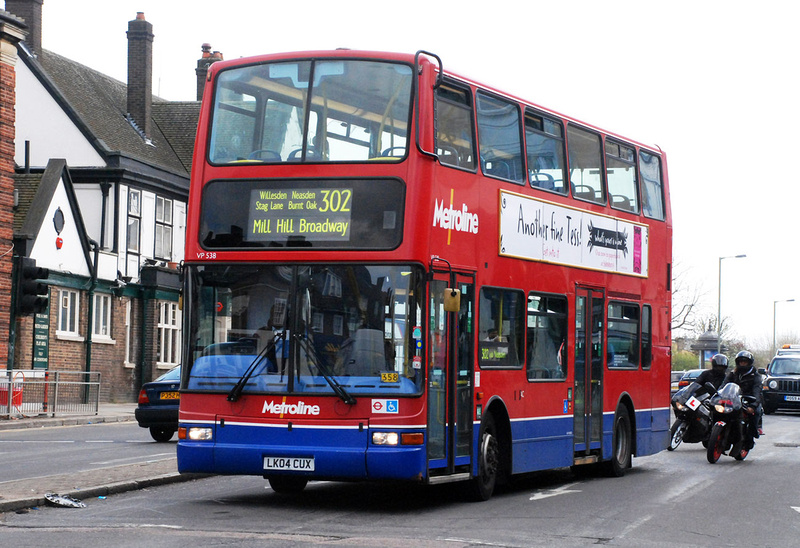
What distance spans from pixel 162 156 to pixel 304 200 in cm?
3632

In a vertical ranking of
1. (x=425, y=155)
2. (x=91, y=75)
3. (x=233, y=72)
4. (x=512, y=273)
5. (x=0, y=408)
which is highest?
(x=91, y=75)

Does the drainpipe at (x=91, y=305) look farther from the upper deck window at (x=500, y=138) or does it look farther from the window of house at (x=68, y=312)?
the upper deck window at (x=500, y=138)

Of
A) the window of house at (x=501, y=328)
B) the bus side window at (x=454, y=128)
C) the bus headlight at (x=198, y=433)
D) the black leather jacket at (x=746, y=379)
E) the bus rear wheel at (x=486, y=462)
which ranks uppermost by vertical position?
the bus side window at (x=454, y=128)

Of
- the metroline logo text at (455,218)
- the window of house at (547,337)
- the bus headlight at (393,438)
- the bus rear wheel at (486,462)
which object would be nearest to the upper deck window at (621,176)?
the window of house at (547,337)

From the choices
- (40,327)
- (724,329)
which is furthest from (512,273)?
(724,329)

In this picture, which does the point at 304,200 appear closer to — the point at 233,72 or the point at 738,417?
the point at 233,72

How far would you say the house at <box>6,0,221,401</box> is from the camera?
1490 inches

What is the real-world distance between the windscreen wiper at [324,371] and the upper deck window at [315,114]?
1.77 m

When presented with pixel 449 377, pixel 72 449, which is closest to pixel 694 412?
pixel 449 377

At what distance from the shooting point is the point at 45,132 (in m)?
43.5

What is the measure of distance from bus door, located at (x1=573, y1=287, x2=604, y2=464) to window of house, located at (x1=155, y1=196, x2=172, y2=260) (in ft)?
99.9

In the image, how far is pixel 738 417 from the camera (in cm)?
2042

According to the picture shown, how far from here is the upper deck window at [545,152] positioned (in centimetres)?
1509

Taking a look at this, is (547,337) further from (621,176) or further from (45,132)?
(45,132)
